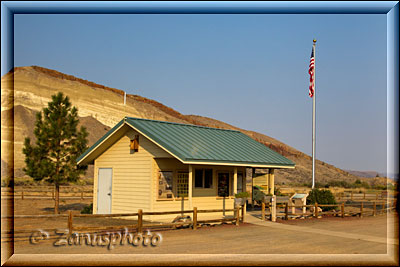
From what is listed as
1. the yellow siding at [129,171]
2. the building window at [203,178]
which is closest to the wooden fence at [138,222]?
the building window at [203,178]

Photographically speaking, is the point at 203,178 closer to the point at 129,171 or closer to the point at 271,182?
the point at 129,171

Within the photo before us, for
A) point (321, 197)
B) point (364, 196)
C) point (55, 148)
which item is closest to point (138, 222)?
point (55, 148)

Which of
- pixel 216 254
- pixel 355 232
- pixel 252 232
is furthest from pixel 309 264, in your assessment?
pixel 355 232

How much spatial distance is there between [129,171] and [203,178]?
3764 millimetres

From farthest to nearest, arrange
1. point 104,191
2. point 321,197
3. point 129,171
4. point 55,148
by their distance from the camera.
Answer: point 321,197
point 55,148
point 104,191
point 129,171

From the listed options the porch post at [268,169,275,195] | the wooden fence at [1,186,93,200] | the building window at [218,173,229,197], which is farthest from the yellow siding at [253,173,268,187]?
the wooden fence at [1,186,93,200]

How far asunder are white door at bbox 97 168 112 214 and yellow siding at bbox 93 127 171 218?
0.26 m

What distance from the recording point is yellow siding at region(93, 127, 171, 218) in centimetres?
2220

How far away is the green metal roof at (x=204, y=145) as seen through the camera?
2092cm

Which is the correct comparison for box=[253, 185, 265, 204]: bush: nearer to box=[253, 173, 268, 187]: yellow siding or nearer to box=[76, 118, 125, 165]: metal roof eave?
box=[253, 173, 268, 187]: yellow siding

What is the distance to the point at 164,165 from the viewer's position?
22.4 meters

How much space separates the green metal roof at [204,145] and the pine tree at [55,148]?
3552mm

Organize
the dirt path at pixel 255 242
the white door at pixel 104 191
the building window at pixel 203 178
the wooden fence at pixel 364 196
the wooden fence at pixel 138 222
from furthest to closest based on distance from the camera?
the wooden fence at pixel 364 196
the white door at pixel 104 191
the building window at pixel 203 178
the wooden fence at pixel 138 222
the dirt path at pixel 255 242

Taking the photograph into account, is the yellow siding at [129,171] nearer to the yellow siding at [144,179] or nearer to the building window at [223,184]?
the yellow siding at [144,179]
